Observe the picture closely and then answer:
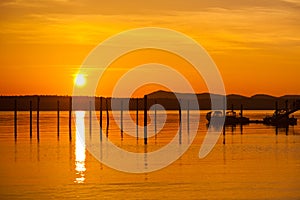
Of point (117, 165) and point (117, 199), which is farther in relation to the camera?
point (117, 165)

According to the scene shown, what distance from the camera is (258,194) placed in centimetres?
2948

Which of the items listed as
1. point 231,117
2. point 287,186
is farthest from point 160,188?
point 231,117

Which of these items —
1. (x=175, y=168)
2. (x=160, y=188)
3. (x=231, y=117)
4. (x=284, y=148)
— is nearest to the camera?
(x=160, y=188)

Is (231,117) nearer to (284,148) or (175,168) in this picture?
(284,148)

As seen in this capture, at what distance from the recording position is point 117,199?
2828 centimetres

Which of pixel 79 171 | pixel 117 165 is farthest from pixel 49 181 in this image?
pixel 117 165

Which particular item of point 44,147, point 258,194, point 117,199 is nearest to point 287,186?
point 258,194

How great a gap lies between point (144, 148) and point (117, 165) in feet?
48.9

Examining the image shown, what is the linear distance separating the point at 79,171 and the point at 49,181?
4.70m

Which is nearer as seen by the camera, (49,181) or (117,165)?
(49,181)

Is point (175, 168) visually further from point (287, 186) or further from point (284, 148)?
point (284, 148)

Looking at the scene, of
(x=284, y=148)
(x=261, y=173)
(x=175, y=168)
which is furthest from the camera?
(x=284, y=148)

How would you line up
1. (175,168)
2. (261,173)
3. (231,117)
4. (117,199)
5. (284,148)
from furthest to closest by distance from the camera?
1. (231,117)
2. (284,148)
3. (175,168)
4. (261,173)
5. (117,199)

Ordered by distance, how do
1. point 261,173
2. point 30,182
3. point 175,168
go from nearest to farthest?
point 30,182, point 261,173, point 175,168
